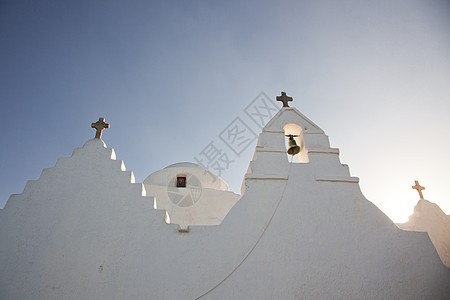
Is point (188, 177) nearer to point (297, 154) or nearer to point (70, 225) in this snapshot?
point (297, 154)

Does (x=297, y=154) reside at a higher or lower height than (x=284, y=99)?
lower

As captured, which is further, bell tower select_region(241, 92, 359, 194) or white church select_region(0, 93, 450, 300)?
bell tower select_region(241, 92, 359, 194)

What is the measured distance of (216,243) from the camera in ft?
19.3

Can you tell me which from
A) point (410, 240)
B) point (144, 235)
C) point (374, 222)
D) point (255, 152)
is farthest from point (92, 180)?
point (410, 240)

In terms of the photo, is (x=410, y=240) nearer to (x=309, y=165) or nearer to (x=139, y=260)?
(x=309, y=165)

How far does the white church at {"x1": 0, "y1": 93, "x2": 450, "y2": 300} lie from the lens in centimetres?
543

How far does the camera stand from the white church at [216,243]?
5.43 m

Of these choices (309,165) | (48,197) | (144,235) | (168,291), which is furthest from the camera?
(309,165)

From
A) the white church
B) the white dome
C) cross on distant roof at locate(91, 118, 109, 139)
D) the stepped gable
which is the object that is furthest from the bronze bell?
the white dome

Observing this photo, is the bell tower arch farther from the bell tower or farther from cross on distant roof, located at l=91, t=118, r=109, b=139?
cross on distant roof, located at l=91, t=118, r=109, b=139

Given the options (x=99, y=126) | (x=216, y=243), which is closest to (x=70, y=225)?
(x=99, y=126)

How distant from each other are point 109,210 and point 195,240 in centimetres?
204

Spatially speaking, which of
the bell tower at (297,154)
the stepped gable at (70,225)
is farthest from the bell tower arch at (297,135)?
the stepped gable at (70,225)

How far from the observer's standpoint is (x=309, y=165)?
7.12 m
